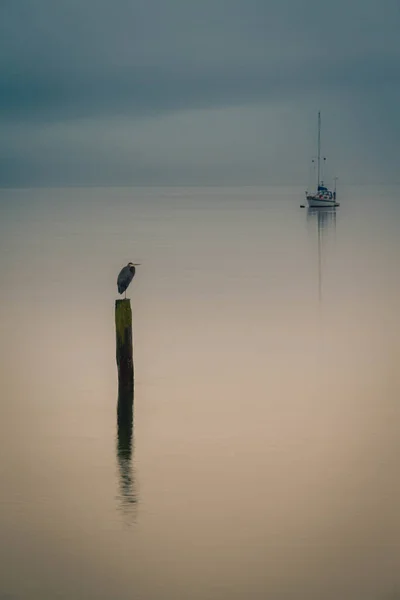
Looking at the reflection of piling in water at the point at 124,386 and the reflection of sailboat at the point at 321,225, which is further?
the reflection of sailboat at the point at 321,225

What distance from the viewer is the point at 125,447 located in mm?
13297

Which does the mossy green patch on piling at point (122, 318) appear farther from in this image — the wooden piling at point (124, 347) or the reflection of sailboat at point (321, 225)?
the reflection of sailboat at point (321, 225)

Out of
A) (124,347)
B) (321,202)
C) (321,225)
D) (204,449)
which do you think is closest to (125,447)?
(204,449)

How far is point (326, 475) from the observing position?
1206 centimetres

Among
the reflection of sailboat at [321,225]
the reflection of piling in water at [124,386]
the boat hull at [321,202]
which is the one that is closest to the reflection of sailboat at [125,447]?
the reflection of piling in water at [124,386]

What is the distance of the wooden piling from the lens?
14289mm

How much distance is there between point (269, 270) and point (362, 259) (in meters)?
5.49

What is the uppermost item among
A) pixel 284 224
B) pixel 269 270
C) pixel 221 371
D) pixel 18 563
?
pixel 284 224

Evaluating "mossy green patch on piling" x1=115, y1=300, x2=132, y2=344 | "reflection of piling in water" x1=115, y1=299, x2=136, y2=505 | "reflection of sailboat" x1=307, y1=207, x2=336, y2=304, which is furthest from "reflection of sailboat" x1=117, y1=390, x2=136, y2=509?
"reflection of sailboat" x1=307, y1=207, x2=336, y2=304

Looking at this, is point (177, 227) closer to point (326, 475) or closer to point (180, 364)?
point (180, 364)

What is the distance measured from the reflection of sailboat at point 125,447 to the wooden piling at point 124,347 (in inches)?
2.2

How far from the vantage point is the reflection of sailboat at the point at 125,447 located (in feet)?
37.7

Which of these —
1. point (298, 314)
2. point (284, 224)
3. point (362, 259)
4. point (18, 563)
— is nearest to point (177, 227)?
point (284, 224)

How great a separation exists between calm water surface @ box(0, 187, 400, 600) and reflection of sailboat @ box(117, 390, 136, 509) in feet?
0.13
